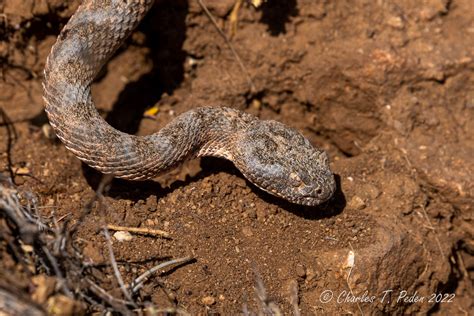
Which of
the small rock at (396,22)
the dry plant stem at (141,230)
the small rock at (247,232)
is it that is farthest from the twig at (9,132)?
the small rock at (396,22)

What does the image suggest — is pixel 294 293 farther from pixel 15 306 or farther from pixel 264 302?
pixel 15 306

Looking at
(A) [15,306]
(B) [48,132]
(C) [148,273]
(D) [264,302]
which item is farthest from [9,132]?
(D) [264,302]

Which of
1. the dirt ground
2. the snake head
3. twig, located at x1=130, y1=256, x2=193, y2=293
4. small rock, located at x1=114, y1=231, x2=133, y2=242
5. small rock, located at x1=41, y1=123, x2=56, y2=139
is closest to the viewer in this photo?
twig, located at x1=130, y1=256, x2=193, y2=293

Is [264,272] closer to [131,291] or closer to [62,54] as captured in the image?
[131,291]

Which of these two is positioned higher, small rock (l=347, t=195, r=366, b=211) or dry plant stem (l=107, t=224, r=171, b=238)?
dry plant stem (l=107, t=224, r=171, b=238)

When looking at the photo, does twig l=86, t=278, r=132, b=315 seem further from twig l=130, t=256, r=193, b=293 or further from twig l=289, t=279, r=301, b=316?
twig l=289, t=279, r=301, b=316

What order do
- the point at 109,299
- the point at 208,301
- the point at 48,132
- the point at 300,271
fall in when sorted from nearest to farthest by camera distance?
the point at 109,299
the point at 208,301
the point at 300,271
the point at 48,132

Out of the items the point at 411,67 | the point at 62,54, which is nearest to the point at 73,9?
the point at 62,54

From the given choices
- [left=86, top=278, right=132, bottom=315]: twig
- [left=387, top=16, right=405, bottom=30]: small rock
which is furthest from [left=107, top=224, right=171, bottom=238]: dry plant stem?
[left=387, top=16, right=405, bottom=30]: small rock
